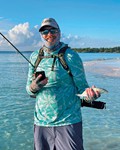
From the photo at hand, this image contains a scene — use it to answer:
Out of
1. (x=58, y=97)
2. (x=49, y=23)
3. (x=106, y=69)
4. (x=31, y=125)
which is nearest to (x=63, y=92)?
(x=58, y=97)

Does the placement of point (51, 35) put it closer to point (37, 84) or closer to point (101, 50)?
point (37, 84)

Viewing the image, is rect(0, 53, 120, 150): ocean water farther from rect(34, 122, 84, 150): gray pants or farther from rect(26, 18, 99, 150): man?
rect(34, 122, 84, 150): gray pants

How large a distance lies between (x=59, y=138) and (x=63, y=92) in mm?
489

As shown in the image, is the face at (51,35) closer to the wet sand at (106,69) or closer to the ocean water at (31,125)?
the ocean water at (31,125)

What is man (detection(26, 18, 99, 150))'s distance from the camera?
137 inches

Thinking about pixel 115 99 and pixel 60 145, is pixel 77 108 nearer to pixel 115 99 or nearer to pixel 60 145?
pixel 60 145

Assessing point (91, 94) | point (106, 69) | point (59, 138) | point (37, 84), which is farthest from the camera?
point (106, 69)

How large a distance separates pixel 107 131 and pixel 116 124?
749mm

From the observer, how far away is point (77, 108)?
140 inches

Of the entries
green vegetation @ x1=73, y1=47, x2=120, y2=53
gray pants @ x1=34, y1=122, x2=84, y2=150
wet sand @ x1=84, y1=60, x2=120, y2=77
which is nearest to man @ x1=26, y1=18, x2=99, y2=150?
gray pants @ x1=34, y1=122, x2=84, y2=150

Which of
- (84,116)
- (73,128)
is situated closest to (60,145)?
(73,128)

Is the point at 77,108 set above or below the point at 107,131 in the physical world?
above

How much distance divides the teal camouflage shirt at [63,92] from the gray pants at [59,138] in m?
0.06

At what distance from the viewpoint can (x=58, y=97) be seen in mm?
3502
